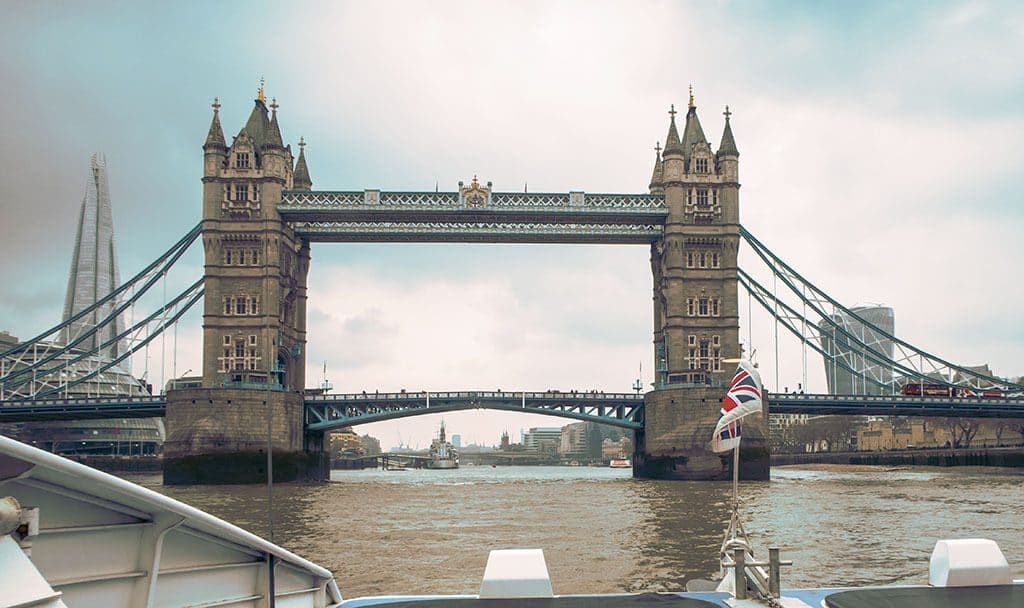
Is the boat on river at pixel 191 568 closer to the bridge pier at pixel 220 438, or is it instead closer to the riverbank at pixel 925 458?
the bridge pier at pixel 220 438

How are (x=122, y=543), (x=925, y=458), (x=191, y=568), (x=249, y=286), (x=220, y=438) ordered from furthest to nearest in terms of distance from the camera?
(x=925, y=458), (x=249, y=286), (x=220, y=438), (x=191, y=568), (x=122, y=543)

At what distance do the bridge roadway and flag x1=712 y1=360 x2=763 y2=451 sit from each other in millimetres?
53622

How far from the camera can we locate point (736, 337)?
64750 millimetres

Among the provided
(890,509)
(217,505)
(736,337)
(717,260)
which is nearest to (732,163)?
(717,260)

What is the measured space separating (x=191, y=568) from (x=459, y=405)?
60.9m

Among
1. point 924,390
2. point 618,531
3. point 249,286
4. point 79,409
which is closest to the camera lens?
point 618,531

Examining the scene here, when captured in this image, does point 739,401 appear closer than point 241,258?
Yes

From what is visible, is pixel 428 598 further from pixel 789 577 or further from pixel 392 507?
pixel 392 507

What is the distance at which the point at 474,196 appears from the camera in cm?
6388

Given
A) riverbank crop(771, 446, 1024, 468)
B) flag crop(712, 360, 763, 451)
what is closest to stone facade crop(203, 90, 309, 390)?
flag crop(712, 360, 763, 451)

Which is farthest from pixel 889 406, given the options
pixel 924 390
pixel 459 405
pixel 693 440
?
pixel 459 405

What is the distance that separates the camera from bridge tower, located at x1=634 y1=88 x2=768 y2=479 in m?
62.0

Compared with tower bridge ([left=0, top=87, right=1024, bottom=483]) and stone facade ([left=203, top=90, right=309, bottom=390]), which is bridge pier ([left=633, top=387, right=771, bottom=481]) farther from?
stone facade ([left=203, top=90, right=309, bottom=390])

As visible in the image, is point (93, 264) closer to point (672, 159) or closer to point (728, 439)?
point (672, 159)
